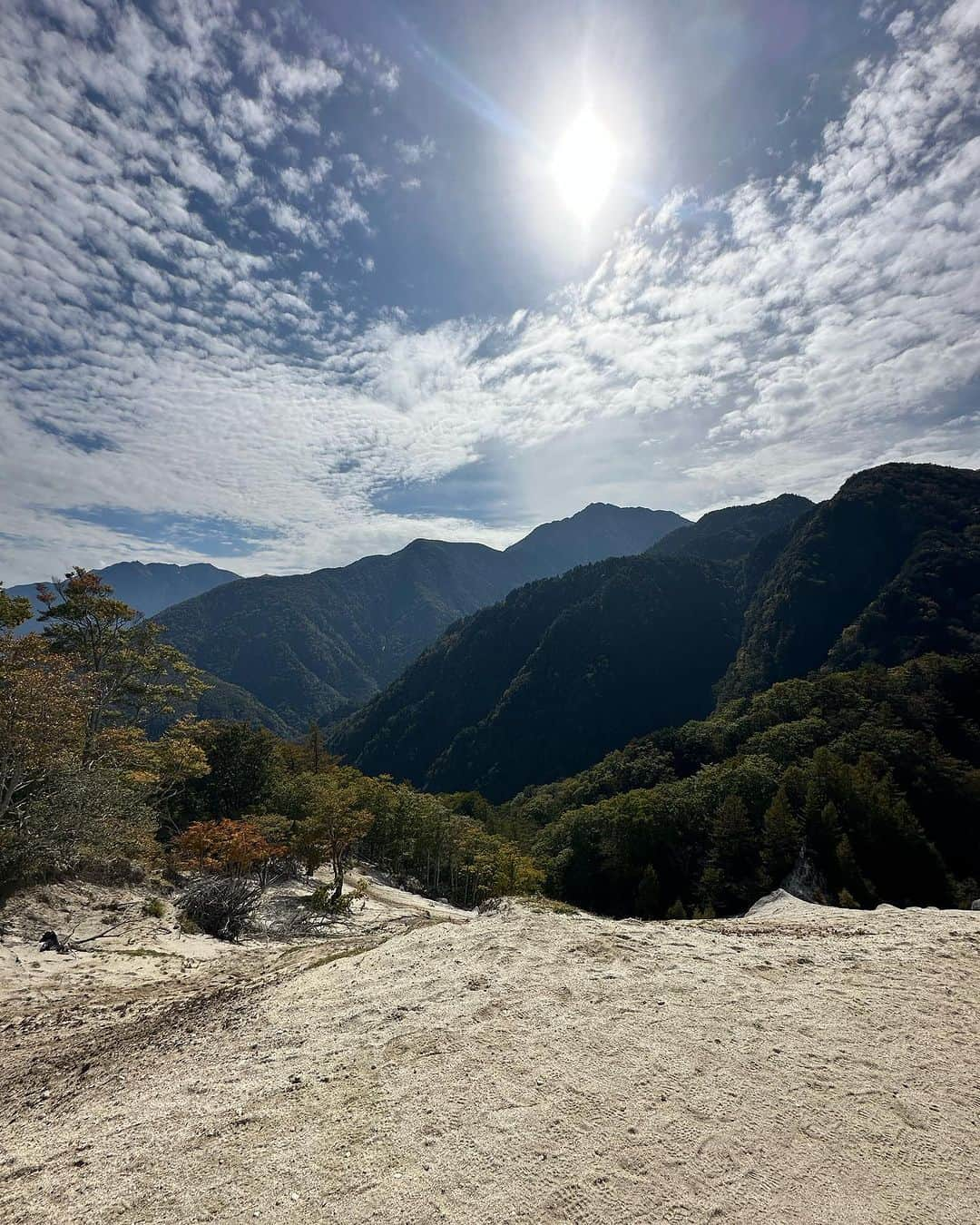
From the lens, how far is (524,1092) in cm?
566

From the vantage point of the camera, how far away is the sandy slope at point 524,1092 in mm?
4555

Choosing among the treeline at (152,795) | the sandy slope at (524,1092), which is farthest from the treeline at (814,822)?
the sandy slope at (524,1092)

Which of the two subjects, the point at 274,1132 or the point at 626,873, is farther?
the point at 626,873

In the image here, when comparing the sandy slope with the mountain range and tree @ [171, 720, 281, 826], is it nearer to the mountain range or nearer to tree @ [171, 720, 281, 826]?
tree @ [171, 720, 281, 826]

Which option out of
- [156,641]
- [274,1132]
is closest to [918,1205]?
[274,1132]

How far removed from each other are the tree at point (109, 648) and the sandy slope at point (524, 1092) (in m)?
15.7

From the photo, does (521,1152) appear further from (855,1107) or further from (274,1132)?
(855,1107)

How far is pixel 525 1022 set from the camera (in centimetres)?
693

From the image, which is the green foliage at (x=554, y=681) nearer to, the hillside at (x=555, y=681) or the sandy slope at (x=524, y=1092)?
the hillside at (x=555, y=681)

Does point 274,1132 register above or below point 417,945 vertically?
above

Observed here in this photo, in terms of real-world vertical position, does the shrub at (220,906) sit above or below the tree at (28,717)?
below

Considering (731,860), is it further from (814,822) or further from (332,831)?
(332,831)

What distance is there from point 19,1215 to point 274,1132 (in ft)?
7.01

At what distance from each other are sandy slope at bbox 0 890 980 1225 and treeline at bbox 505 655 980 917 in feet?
84.4
